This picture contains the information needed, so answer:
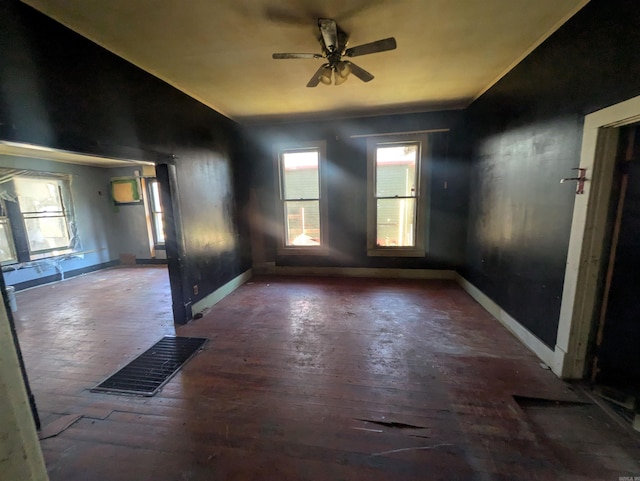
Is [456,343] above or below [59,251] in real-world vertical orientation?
below

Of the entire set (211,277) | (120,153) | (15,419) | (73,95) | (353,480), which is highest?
Result: (73,95)

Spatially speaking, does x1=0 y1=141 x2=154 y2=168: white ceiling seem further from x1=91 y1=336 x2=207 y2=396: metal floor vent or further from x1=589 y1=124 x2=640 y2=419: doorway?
x1=589 y1=124 x2=640 y2=419: doorway

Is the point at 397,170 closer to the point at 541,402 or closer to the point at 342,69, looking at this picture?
the point at 342,69

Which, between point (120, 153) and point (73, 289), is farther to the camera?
point (73, 289)

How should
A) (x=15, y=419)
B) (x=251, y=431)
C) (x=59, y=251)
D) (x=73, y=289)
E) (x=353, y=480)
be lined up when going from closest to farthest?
(x=15, y=419)
(x=353, y=480)
(x=251, y=431)
(x=73, y=289)
(x=59, y=251)

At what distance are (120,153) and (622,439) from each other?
4.13 m

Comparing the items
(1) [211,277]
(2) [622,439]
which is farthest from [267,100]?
(2) [622,439]

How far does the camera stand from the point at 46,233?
16.4 feet

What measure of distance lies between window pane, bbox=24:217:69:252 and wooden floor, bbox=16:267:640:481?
252cm

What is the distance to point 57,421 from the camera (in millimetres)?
1706

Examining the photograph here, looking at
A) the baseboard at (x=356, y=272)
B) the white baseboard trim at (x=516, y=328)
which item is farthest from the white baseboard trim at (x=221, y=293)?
the white baseboard trim at (x=516, y=328)

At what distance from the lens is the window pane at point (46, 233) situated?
15.6 ft

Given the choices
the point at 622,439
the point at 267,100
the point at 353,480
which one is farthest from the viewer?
the point at 267,100

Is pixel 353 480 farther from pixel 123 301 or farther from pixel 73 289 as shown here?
pixel 73 289
